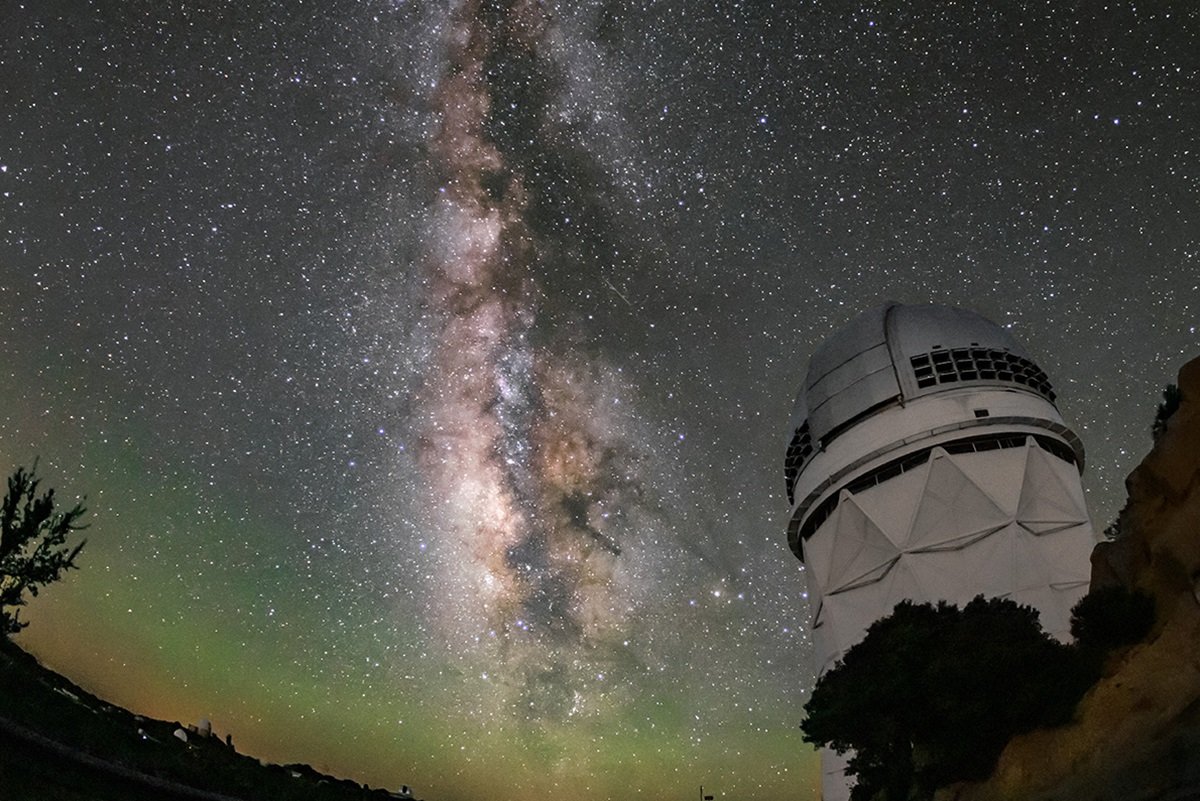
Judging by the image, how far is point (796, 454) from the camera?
35625 millimetres

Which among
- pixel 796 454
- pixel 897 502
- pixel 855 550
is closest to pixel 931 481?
pixel 897 502

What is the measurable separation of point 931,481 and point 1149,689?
18.0 metres

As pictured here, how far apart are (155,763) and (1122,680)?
74.8 feet

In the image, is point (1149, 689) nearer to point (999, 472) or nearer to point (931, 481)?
point (931, 481)

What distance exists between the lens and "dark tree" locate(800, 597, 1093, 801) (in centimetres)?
1677

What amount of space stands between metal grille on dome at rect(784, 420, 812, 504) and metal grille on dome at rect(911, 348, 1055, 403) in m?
4.98

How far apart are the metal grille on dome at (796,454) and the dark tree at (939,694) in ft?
42.6

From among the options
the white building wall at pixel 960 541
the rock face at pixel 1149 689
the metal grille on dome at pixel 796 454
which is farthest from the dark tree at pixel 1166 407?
the metal grille on dome at pixel 796 454

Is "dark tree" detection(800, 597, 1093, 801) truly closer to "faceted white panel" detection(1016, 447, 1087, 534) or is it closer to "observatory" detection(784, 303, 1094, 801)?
"observatory" detection(784, 303, 1094, 801)

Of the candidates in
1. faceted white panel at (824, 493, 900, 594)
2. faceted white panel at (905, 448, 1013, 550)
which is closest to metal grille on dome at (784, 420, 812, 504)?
faceted white panel at (824, 493, 900, 594)

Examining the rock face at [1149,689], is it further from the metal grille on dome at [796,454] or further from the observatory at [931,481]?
the metal grille on dome at [796,454]

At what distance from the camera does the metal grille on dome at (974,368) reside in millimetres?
31938

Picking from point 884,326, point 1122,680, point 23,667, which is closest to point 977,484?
point 884,326

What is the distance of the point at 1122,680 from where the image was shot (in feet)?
44.5
